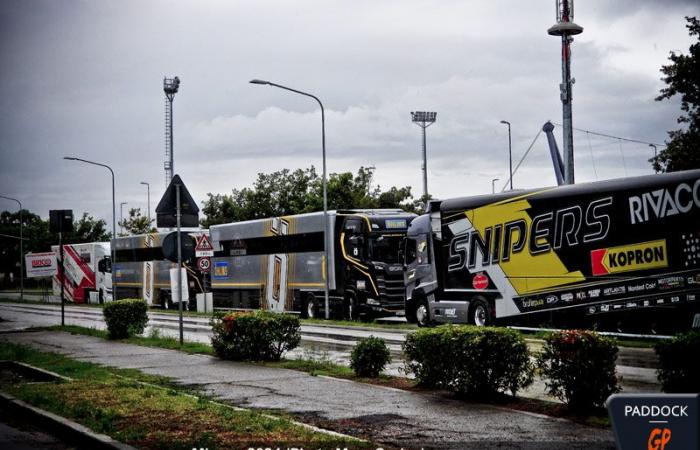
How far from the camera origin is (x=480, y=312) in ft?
74.0

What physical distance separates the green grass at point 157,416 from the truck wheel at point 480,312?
11.1 metres

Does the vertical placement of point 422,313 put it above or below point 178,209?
below

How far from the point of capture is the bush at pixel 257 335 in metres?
15.7

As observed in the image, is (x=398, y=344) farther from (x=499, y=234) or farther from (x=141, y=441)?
(x=141, y=441)

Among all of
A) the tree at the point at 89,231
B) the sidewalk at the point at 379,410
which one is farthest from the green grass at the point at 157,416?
the tree at the point at 89,231

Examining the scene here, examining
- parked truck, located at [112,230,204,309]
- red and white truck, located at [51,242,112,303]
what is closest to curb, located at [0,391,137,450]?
parked truck, located at [112,230,204,309]

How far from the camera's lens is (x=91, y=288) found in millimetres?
58562

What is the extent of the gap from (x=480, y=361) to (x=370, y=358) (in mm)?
2680

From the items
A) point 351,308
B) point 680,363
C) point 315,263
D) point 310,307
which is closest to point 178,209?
point 680,363

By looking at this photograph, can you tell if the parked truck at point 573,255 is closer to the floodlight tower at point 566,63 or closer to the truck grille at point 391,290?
the truck grille at point 391,290

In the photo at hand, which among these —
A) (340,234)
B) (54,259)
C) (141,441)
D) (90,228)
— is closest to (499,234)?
(340,234)

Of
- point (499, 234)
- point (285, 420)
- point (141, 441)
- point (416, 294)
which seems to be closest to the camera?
point (141, 441)

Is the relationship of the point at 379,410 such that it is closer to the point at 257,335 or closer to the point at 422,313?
the point at 257,335

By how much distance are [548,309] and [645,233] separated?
3.25m
